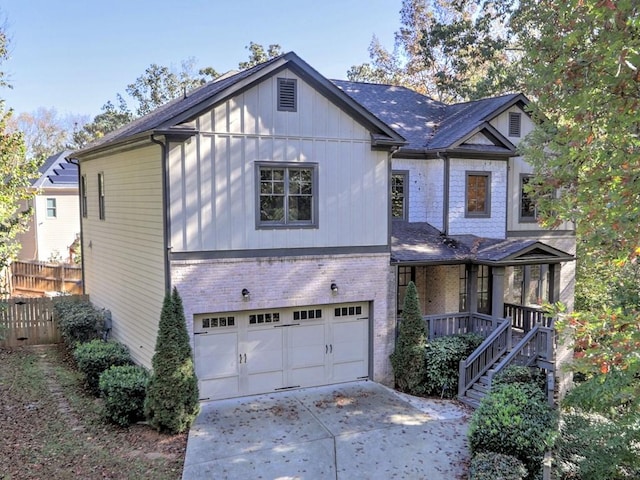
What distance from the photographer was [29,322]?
17703 mm

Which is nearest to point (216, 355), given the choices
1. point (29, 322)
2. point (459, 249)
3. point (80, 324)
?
point (80, 324)

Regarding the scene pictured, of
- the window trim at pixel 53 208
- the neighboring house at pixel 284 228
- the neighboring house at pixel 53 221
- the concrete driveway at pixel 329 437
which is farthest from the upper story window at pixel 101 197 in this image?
the window trim at pixel 53 208

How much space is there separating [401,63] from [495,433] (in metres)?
32.5

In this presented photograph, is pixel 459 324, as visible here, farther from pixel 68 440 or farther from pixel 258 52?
pixel 258 52

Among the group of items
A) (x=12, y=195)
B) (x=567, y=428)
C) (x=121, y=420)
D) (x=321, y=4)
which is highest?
(x=321, y=4)

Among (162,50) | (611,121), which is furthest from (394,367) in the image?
A: (162,50)

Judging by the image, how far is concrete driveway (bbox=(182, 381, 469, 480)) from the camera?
9594 mm

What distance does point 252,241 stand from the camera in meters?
12.7

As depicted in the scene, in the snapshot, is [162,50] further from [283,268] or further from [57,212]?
[283,268]

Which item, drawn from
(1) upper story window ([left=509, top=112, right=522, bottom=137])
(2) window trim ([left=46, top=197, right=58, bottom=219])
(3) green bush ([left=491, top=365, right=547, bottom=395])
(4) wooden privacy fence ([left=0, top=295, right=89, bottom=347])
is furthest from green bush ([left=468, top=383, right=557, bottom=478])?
(2) window trim ([left=46, top=197, right=58, bottom=219])

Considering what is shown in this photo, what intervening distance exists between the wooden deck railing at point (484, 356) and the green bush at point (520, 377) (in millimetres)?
840

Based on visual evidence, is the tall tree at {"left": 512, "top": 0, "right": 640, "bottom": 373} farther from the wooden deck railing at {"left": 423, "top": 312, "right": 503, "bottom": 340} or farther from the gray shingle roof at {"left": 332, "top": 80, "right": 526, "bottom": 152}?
the gray shingle roof at {"left": 332, "top": 80, "right": 526, "bottom": 152}

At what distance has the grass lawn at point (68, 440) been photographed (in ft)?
29.9

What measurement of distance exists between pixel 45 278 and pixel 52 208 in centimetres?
771
